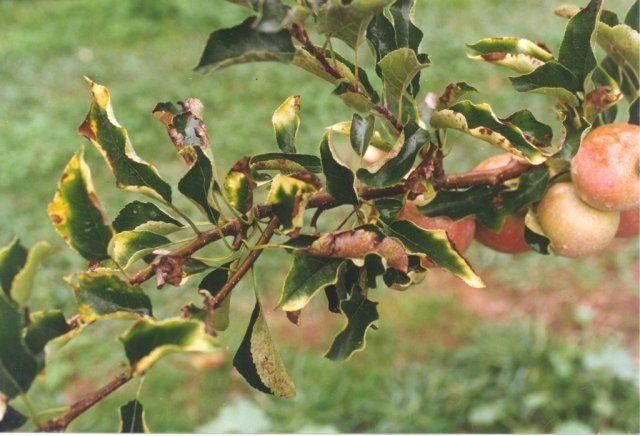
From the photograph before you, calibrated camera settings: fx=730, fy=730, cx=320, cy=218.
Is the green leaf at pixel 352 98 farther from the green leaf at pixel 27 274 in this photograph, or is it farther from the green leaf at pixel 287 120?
the green leaf at pixel 27 274

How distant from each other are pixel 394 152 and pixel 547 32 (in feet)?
9.11

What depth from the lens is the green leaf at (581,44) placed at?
2.58ft

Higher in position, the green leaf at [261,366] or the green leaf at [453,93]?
the green leaf at [453,93]

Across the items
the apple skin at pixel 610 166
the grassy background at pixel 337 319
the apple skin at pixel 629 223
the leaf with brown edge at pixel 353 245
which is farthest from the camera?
the grassy background at pixel 337 319

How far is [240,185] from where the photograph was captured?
700 millimetres

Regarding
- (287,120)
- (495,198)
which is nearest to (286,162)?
(287,120)

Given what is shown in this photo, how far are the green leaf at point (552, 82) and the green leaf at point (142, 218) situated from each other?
1.29 feet

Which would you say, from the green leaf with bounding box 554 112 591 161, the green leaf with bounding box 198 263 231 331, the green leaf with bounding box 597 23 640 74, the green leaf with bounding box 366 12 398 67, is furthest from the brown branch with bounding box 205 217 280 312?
the green leaf with bounding box 597 23 640 74

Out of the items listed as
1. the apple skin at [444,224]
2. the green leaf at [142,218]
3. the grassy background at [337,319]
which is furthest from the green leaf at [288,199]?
the grassy background at [337,319]

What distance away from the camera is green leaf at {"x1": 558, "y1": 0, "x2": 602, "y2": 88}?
79 cm

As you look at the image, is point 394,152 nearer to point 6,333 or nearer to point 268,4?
point 268,4

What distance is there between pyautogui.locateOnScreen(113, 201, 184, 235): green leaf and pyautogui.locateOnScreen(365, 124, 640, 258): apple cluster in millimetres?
281

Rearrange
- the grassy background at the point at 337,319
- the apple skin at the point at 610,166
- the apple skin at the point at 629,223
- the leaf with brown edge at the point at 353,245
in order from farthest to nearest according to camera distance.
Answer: the grassy background at the point at 337,319 → the apple skin at the point at 629,223 → the apple skin at the point at 610,166 → the leaf with brown edge at the point at 353,245

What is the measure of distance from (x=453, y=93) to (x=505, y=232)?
0.29 m
